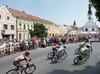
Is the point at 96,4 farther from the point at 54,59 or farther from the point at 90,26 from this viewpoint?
the point at 90,26

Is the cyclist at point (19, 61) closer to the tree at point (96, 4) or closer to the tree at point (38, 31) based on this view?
the tree at point (96, 4)

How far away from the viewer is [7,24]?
159 ft

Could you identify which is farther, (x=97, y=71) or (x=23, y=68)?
(x=97, y=71)

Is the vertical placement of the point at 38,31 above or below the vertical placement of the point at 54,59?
above

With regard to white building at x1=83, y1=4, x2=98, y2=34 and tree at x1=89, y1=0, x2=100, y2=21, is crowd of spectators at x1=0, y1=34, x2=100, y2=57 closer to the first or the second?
tree at x1=89, y1=0, x2=100, y2=21

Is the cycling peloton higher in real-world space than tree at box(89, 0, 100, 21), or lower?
lower

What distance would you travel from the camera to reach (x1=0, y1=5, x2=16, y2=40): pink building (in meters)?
46.0

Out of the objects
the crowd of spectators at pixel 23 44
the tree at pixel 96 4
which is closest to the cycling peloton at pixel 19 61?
the tree at pixel 96 4

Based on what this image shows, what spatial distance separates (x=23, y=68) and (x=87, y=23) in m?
103

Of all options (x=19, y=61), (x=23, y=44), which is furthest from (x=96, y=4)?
(x=23, y=44)

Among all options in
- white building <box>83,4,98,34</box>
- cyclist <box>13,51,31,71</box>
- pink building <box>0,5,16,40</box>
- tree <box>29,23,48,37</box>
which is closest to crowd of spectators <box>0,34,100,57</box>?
cyclist <box>13,51,31,71</box>

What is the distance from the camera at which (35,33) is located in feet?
173

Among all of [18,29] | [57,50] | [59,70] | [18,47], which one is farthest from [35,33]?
[59,70]

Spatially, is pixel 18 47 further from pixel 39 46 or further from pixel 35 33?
pixel 35 33
